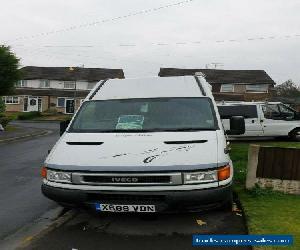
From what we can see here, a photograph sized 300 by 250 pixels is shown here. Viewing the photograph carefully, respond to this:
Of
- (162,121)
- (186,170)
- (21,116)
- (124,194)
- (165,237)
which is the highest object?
(162,121)

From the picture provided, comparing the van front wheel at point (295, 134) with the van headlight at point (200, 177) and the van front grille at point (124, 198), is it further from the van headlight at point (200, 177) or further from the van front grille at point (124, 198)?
the van front grille at point (124, 198)

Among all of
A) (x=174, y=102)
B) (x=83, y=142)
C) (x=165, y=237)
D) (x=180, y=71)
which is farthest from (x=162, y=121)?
(x=180, y=71)

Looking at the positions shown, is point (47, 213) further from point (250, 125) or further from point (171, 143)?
point (250, 125)

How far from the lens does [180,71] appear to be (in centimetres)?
6400

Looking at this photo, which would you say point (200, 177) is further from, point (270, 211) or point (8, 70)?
point (8, 70)

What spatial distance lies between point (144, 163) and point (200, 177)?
72 centimetres

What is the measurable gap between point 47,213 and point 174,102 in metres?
2.77

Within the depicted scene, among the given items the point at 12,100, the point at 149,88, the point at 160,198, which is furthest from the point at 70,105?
the point at 160,198

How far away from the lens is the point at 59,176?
18.5 feet

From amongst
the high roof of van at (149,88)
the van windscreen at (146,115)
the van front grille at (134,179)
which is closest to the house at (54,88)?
the high roof of van at (149,88)

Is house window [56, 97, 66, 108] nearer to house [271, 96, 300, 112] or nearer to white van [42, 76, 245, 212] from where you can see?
house [271, 96, 300, 112]

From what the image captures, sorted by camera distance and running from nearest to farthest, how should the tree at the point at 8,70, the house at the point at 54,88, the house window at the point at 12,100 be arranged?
the tree at the point at 8,70
the house at the point at 54,88
the house window at the point at 12,100

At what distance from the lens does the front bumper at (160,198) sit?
5.30 meters

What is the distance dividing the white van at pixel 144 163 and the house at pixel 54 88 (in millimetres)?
53975
